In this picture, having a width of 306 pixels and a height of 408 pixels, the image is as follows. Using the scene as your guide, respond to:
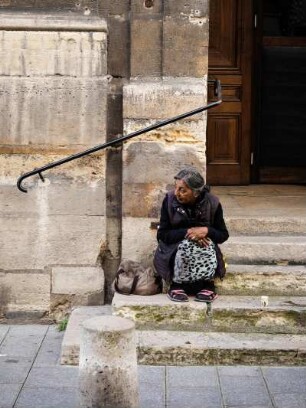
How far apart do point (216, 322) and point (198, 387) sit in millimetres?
853

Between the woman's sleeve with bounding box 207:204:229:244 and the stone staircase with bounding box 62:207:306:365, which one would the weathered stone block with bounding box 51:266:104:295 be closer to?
the stone staircase with bounding box 62:207:306:365

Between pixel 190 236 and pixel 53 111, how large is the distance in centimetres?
160

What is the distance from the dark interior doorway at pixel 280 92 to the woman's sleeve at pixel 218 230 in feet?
9.78

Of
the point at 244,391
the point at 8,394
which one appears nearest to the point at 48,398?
the point at 8,394

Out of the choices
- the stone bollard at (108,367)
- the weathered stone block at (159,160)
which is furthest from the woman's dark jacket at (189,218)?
the stone bollard at (108,367)

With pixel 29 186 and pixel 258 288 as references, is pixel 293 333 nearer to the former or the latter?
pixel 258 288

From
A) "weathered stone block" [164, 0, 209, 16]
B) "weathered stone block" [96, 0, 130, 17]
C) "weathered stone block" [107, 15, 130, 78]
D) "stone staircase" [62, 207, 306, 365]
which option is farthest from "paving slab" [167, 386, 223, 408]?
"weathered stone block" [96, 0, 130, 17]

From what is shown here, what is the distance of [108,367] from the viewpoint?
461 cm

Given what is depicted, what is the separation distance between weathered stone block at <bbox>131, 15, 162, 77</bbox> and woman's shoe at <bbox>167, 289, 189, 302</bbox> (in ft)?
5.99

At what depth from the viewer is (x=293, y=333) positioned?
654cm

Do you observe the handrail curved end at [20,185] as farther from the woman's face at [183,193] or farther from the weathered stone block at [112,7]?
the weathered stone block at [112,7]

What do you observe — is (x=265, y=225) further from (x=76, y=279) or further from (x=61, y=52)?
(x=61, y=52)

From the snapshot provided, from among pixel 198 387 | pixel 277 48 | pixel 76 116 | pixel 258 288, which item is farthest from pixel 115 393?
pixel 277 48

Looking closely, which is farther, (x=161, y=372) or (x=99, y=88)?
(x=99, y=88)
